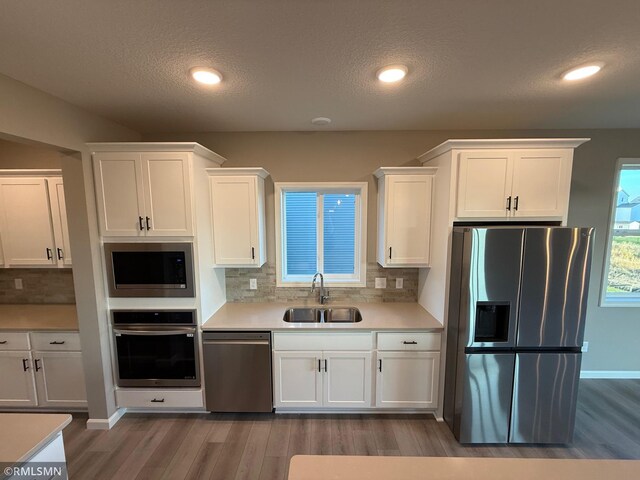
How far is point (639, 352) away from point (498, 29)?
3.87m

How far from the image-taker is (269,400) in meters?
2.44

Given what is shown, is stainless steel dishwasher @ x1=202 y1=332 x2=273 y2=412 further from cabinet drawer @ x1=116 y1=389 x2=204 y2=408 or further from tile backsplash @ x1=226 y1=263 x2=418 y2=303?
tile backsplash @ x1=226 y1=263 x2=418 y2=303

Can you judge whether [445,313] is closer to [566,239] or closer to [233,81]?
[566,239]

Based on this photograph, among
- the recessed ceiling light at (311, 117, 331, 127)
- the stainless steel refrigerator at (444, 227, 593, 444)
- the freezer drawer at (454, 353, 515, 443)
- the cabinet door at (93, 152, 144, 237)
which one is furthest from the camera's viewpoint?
the recessed ceiling light at (311, 117, 331, 127)

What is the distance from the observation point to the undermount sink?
2818mm

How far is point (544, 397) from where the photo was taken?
2123 millimetres

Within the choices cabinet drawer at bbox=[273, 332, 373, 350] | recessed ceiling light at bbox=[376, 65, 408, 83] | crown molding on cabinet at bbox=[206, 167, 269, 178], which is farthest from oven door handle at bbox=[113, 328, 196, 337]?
recessed ceiling light at bbox=[376, 65, 408, 83]

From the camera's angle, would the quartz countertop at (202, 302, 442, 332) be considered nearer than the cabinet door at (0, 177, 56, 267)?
Yes

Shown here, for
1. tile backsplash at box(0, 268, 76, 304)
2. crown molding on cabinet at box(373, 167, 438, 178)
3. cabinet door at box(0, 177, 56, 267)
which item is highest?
crown molding on cabinet at box(373, 167, 438, 178)

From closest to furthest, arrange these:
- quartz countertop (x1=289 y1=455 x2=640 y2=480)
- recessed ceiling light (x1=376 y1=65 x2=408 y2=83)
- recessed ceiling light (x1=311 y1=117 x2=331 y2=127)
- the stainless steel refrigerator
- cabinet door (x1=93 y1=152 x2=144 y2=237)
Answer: quartz countertop (x1=289 y1=455 x2=640 y2=480)
recessed ceiling light (x1=376 y1=65 x2=408 y2=83)
the stainless steel refrigerator
cabinet door (x1=93 y1=152 x2=144 y2=237)
recessed ceiling light (x1=311 y1=117 x2=331 y2=127)

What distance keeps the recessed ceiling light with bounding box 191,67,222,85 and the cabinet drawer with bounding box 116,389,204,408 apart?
2.48 meters

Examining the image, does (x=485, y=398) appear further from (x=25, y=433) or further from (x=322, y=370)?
(x=25, y=433)

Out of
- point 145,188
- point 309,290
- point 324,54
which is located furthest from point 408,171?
point 145,188

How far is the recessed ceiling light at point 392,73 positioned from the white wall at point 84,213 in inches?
88.7
